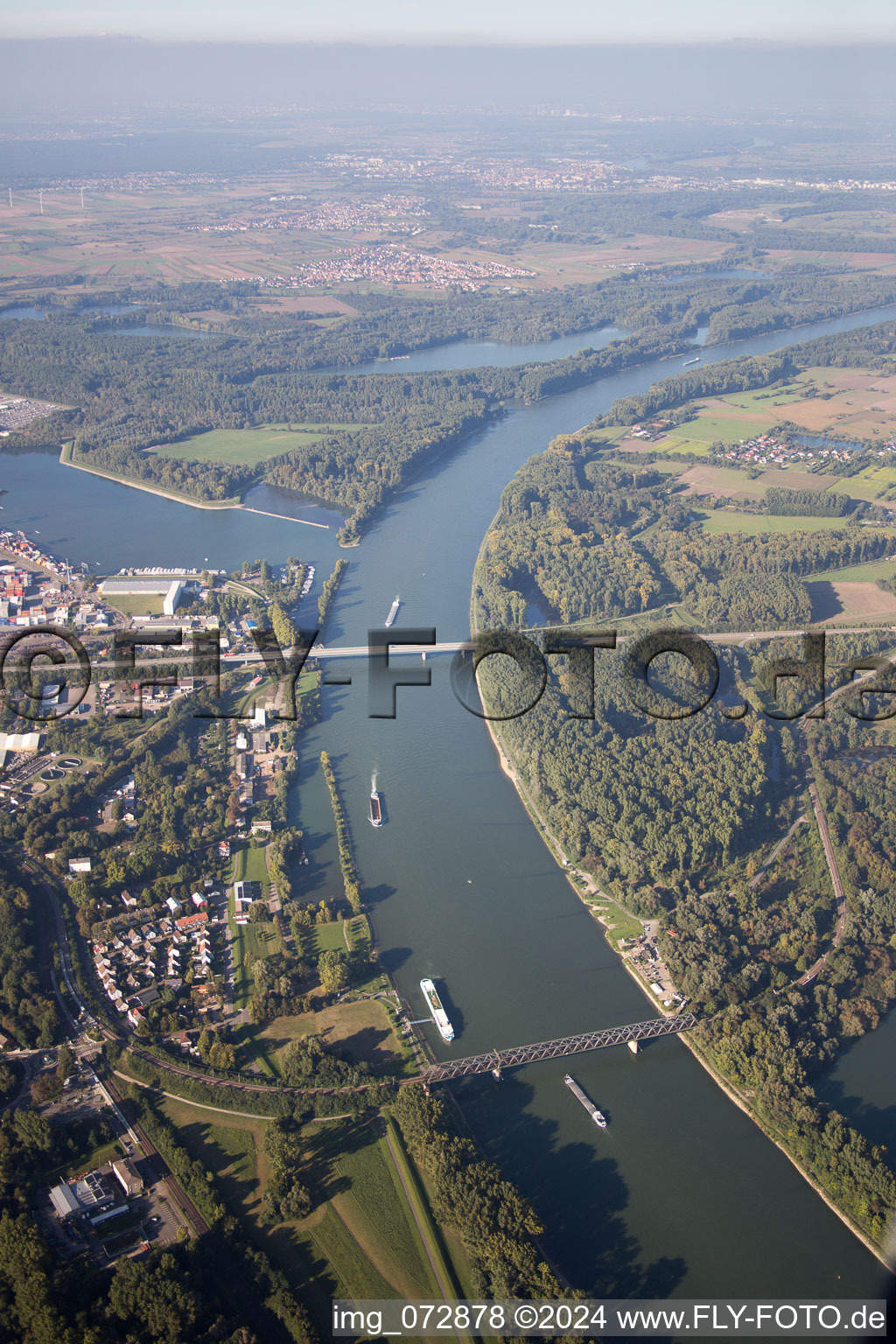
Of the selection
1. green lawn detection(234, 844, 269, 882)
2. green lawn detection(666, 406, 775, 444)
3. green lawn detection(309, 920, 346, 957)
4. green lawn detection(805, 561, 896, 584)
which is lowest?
green lawn detection(309, 920, 346, 957)

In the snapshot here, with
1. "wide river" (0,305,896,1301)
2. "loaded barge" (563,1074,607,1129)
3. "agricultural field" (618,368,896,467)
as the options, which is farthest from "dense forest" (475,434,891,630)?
"loaded barge" (563,1074,607,1129)

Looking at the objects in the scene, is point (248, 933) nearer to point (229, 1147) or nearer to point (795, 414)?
point (229, 1147)

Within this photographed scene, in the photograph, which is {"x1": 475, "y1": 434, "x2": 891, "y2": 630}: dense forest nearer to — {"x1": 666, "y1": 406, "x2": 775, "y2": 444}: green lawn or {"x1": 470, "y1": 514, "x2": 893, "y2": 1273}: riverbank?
{"x1": 666, "y1": 406, "x2": 775, "y2": 444}: green lawn

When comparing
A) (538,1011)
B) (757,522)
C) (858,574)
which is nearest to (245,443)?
(757,522)

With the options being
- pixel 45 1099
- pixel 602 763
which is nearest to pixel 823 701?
pixel 602 763

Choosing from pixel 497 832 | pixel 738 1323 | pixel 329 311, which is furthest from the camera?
pixel 329 311

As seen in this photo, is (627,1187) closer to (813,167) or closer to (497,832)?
(497,832)

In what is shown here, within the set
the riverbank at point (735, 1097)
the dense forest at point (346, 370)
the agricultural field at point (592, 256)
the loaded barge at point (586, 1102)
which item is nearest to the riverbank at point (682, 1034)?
the riverbank at point (735, 1097)
